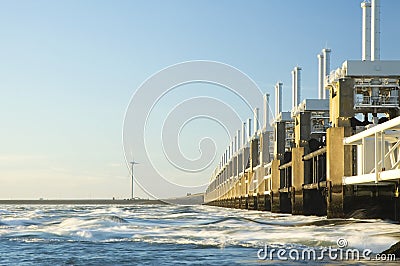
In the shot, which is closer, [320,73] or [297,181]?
[297,181]

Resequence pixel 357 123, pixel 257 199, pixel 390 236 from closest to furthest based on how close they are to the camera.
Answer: pixel 390 236 < pixel 357 123 < pixel 257 199

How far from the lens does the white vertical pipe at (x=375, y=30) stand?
48344 mm

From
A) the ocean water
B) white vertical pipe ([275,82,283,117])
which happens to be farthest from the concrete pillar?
the ocean water

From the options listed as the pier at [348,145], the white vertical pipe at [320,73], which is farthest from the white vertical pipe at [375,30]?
the white vertical pipe at [320,73]

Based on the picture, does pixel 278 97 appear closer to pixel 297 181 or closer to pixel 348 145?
pixel 297 181

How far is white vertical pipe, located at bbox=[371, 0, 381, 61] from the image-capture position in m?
48.3

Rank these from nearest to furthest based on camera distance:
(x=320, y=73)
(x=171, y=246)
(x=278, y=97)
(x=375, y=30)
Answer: (x=171, y=246) → (x=375, y=30) → (x=320, y=73) → (x=278, y=97)

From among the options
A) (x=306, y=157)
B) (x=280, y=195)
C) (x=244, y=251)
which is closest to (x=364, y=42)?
(x=306, y=157)

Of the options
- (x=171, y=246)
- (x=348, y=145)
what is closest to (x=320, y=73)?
(x=348, y=145)

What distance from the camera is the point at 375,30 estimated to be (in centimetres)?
4866

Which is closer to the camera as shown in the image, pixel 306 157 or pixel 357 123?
pixel 357 123

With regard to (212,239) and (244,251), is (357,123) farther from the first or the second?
(244,251)

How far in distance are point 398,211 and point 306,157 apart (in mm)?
17844

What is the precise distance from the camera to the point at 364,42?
50.0 m
